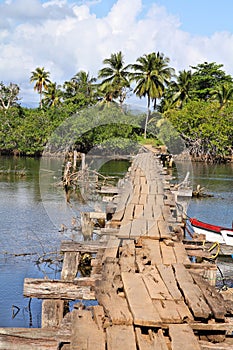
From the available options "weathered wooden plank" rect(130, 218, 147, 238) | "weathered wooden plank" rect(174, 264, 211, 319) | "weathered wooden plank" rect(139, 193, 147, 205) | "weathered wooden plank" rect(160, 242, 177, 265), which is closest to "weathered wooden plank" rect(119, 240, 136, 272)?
"weathered wooden plank" rect(130, 218, 147, 238)

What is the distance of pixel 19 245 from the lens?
14.5 m

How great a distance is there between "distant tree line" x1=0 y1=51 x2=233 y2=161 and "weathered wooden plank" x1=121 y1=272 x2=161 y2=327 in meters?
39.9

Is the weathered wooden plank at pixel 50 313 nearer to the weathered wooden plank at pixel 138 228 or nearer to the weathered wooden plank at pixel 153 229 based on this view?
the weathered wooden plank at pixel 138 228

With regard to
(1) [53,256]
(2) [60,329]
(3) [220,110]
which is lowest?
(1) [53,256]

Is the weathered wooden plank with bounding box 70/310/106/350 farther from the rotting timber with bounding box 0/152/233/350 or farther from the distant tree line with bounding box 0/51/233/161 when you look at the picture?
the distant tree line with bounding box 0/51/233/161

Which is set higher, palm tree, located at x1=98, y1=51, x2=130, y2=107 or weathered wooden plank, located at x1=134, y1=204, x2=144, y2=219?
palm tree, located at x1=98, y1=51, x2=130, y2=107

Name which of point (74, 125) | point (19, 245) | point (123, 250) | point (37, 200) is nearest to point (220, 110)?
point (74, 125)

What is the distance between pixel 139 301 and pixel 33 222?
44.4ft

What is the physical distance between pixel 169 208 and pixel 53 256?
4.14 metres

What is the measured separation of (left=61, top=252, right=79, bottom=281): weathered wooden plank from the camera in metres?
7.32

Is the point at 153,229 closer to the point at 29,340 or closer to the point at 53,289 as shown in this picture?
the point at 53,289

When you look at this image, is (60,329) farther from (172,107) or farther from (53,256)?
(172,107)

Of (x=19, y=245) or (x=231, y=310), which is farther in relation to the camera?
(x=19, y=245)

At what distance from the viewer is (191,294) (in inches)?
201
